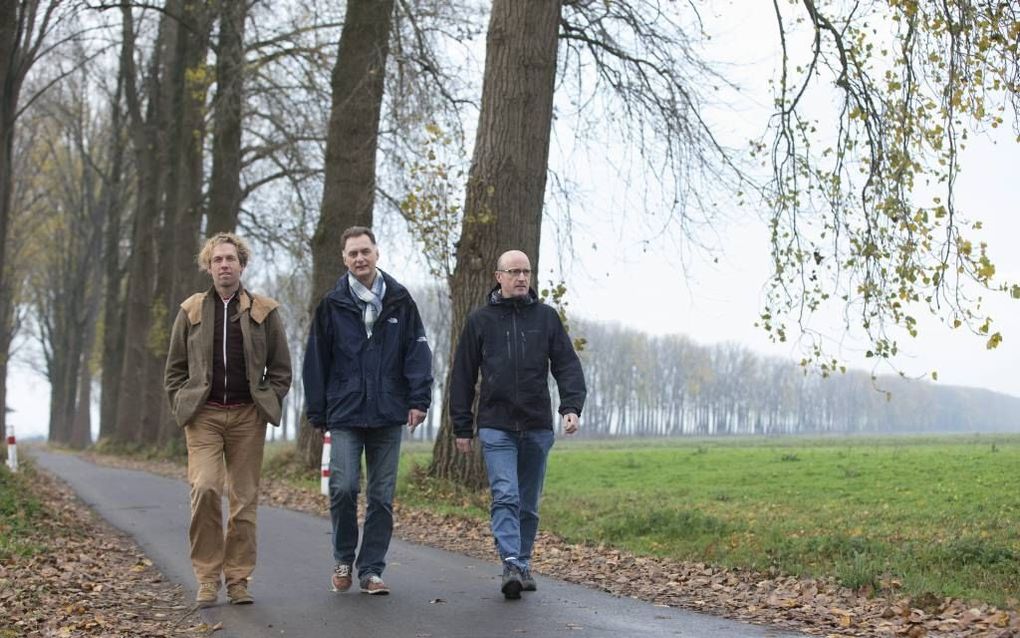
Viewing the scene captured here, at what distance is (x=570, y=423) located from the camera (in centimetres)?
735

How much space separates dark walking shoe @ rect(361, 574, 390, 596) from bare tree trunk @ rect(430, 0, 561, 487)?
21.1 ft

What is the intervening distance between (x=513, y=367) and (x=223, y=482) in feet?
6.39

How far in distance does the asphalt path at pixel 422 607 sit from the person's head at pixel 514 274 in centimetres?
193

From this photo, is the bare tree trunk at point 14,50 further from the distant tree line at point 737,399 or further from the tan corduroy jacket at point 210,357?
the distant tree line at point 737,399

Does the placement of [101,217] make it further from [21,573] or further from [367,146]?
[21,573]

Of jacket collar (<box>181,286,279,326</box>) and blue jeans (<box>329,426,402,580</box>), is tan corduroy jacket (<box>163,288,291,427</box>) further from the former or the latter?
blue jeans (<box>329,426,402,580</box>)

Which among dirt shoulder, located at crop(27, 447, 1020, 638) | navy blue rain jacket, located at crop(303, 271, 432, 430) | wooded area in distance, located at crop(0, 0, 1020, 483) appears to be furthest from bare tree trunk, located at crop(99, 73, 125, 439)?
navy blue rain jacket, located at crop(303, 271, 432, 430)

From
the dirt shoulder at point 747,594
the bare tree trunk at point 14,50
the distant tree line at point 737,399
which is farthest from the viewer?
the distant tree line at point 737,399

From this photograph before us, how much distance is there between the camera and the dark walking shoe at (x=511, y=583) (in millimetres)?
7242

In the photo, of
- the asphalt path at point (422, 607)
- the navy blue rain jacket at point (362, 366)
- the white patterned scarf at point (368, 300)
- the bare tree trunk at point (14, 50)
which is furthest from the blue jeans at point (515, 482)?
the bare tree trunk at point (14, 50)

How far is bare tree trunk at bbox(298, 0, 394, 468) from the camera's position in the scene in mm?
18688

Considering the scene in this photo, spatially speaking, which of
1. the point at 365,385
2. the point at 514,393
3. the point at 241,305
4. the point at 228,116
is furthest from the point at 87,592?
the point at 228,116

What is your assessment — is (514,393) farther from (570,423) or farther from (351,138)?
(351,138)

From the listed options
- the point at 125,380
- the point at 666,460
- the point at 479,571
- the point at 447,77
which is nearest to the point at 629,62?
the point at 447,77
